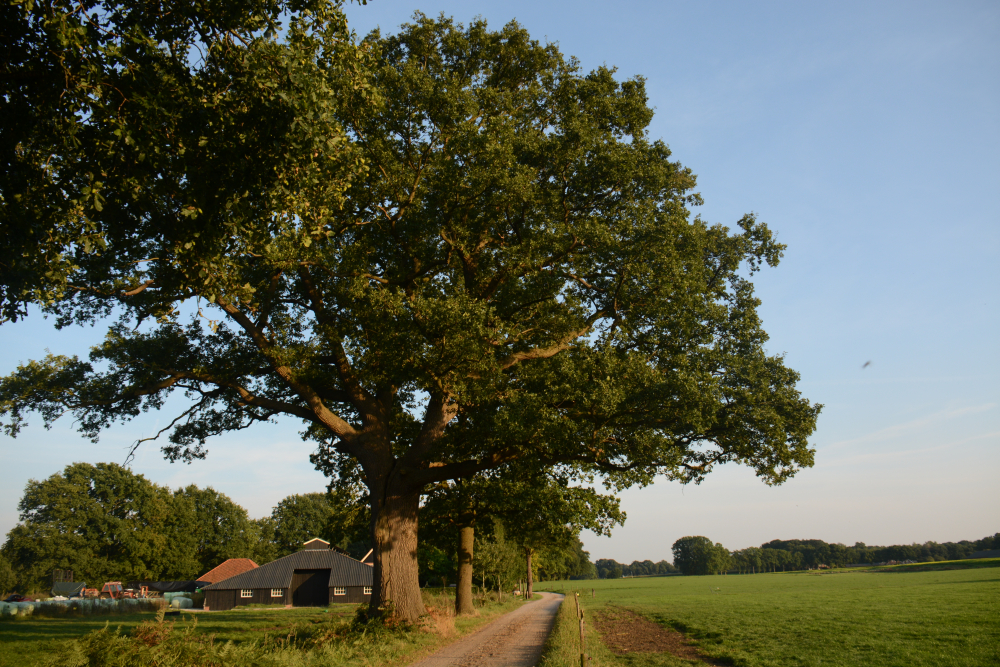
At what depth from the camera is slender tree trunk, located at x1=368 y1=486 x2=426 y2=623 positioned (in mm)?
15977

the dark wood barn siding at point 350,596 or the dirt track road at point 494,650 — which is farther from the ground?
the dirt track road at point 494,650

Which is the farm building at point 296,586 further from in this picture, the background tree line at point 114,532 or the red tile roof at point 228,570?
the background tree line at point 114,532

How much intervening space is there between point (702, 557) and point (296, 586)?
154020mm

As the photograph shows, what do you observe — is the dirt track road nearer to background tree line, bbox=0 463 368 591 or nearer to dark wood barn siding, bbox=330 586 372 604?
dark wood barn siding, bbox=330 586 372 604

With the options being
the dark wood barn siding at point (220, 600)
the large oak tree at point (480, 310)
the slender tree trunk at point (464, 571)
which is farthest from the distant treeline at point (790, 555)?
→ the large oak tree at point (480, 310)

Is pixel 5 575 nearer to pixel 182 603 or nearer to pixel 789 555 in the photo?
pixel 182 603

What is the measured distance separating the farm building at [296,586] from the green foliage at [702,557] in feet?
488

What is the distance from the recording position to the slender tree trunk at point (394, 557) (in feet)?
52.4

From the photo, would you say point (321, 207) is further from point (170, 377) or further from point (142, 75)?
point (170, 377)

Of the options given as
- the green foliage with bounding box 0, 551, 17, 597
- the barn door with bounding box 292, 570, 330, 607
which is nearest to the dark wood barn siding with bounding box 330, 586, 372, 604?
the barn door with bounding box 292, 570, 330, 607

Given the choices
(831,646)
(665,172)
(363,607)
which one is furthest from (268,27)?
(831,646)

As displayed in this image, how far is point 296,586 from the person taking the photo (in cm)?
5456

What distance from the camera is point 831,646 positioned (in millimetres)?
16203

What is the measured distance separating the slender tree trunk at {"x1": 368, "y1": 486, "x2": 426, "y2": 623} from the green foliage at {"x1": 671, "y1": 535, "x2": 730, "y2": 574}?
18110 centimetres
